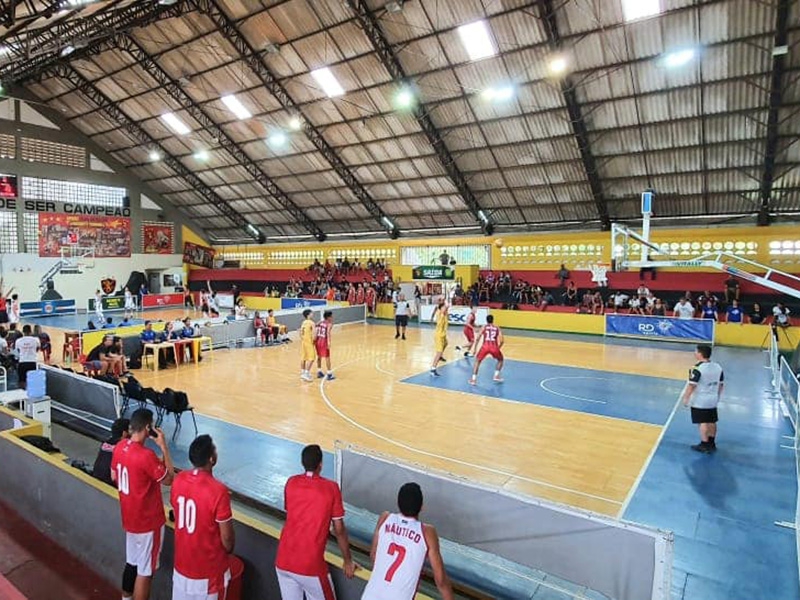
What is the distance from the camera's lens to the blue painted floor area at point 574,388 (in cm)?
1046

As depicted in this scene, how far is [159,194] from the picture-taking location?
3688 cm

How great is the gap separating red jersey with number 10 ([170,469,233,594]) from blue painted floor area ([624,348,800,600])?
4.11 meters

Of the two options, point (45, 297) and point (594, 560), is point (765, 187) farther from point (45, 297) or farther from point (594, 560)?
point (45, 297)

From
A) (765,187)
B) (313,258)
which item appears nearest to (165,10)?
(313,258)

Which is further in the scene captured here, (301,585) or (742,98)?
(742,98)

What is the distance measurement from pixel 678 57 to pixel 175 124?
80.0 ft

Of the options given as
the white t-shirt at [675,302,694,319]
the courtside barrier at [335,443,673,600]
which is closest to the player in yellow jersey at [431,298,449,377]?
the courtside barrier at [335,443,673,600]

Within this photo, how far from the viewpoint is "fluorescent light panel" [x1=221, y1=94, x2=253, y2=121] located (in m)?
23.9

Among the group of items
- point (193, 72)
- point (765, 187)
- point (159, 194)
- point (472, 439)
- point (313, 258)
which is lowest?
point (472, 439)

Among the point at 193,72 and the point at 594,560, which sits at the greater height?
the point at 193,72

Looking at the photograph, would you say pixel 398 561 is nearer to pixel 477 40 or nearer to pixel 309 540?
pixel 309 540

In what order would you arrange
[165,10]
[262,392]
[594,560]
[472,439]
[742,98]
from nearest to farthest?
[594,560] → [472,439] → [262,392] → [742,98] → [165,10]

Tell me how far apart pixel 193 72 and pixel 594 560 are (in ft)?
82.5

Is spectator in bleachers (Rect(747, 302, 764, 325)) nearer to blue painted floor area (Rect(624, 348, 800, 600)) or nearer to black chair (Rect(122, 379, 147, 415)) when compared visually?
blue painted floor area (Rect(624, 348, 800, 600))
